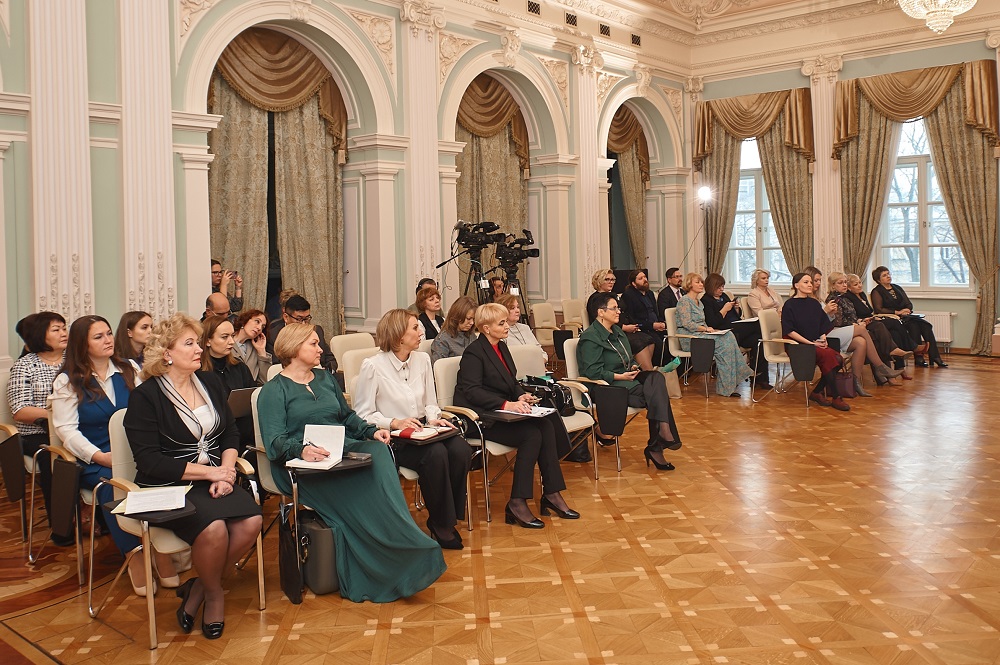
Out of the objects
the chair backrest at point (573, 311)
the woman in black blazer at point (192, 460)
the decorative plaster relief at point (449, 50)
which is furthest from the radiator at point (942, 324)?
the woman in black blazer at point (192, 460)

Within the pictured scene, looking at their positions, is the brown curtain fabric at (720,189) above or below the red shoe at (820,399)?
above

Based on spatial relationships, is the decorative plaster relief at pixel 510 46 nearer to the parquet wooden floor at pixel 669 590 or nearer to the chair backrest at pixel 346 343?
the chair backrest at pixel 346 343

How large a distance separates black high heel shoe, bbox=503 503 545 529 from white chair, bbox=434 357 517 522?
4.2 inches

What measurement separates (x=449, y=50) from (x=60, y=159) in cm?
466

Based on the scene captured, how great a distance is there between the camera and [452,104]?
10.1 m

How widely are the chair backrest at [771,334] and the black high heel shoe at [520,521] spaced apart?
474 centimetres

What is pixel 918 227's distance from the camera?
12.6 meters

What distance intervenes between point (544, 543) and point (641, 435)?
2948 millimetres

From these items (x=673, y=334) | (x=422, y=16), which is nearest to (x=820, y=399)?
(x=673, y=334)

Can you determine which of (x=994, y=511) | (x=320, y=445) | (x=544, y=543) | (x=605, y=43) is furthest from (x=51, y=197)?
(x=605, y=43)

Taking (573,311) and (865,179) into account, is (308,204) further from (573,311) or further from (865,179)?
(865,179)

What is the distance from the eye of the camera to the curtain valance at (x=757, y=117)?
12.9m

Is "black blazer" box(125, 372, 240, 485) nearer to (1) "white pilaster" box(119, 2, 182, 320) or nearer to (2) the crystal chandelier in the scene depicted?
(1) "white pilaster" box(119, 2, 182, 320)

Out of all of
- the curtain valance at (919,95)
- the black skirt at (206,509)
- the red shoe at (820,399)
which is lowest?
the red shoe at (820,399)
